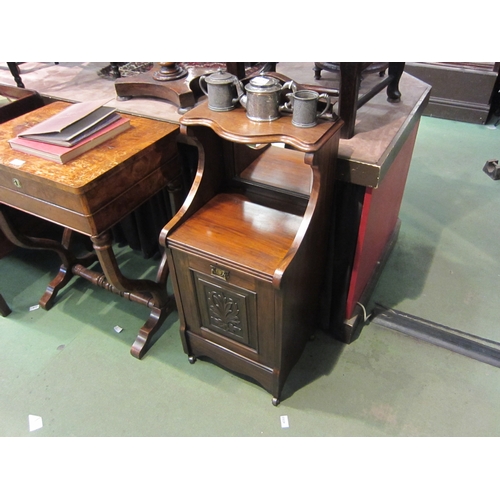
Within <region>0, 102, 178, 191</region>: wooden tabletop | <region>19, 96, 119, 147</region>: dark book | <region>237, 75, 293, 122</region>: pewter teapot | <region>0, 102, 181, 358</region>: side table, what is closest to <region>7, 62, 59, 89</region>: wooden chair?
<region>0, 102, 181, 358</region>: side table

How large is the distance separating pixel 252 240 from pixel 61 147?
2.37 ft

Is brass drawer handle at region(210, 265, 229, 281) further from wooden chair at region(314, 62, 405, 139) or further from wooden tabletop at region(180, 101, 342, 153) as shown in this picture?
wooden chair at region(314, 62, 405, 139)

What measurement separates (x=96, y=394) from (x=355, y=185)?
134 cm

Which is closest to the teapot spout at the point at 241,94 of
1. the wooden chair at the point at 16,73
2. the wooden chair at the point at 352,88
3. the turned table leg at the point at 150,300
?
the wooden chair at the point at 352,88

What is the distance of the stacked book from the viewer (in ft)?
4.51

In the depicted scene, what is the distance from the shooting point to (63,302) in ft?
6.91

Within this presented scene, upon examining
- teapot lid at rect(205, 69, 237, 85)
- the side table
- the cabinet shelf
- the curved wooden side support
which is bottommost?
the curved wooden side support

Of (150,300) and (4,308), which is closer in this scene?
(150,300)

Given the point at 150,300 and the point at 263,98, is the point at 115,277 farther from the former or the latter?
the point at 263,98

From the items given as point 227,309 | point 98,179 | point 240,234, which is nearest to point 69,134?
point 98,179

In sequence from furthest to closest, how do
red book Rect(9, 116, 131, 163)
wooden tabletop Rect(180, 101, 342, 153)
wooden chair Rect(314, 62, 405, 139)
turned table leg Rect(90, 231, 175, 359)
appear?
turned table leg Rect(90, 231, 175, 359) → red book Rect(9, 116, 131, 163) → wooden chair Rect(314, 62, 405, 139) → wooden tabletop Rect(180, 101, 342, 153)

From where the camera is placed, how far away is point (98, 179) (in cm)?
131

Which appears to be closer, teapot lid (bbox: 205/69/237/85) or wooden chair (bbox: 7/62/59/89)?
teapot lid (bbox: 205/69/237/85)

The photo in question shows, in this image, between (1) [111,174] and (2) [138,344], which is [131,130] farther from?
(2) [138,344]
